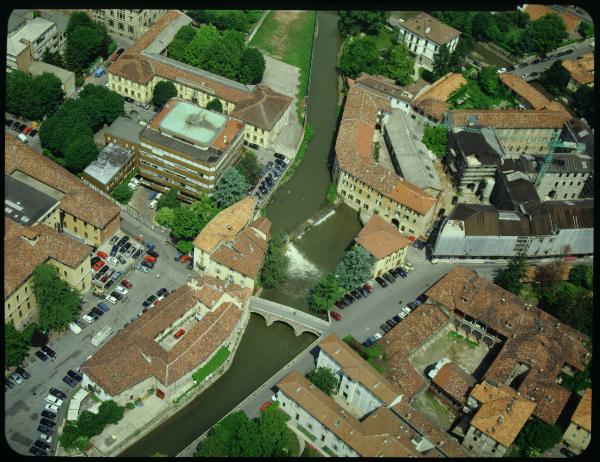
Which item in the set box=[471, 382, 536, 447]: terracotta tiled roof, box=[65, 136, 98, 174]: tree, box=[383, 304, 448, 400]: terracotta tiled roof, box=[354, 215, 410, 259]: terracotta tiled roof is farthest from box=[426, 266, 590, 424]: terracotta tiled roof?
box=[65, 136, 98, 174]: tree

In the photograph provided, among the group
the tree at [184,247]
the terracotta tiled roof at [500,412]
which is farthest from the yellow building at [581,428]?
the tree at [184,247]

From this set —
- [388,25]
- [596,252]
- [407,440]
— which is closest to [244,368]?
[407,440]

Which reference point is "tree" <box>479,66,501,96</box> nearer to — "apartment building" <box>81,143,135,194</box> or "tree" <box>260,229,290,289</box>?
"tree" <box>260,229,290,289</box>

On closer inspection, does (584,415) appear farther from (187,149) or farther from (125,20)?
(125,20)

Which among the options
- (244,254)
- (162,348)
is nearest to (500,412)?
(244,254)

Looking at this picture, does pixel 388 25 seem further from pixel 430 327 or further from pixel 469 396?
pixel 469 396

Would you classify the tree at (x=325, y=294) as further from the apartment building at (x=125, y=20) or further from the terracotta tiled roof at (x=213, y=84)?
the apartment building at (x=125, y=20)

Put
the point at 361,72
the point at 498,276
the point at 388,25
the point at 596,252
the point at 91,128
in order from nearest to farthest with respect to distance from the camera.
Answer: the point at 596,252
the point at 498,276
the point at 91,128
the point at 361,72
the point at 388,25

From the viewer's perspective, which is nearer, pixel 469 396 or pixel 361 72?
pixel 469 396
